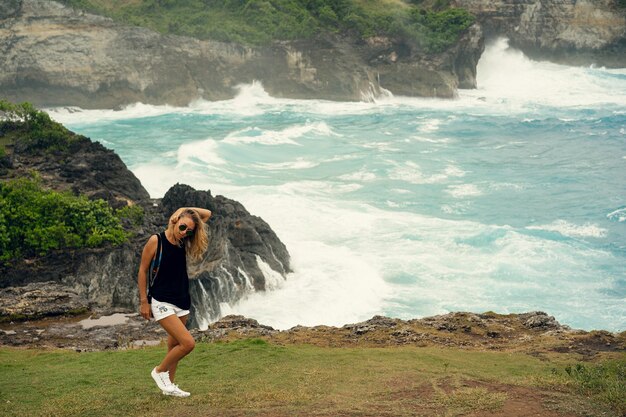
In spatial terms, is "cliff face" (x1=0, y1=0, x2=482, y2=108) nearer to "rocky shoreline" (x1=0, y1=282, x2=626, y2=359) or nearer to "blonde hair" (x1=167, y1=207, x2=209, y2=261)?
"rocky shoreline" (x1=0, y1=282, x2=626, y2=359)

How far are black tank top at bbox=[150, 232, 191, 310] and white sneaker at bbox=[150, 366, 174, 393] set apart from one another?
1.05 meters

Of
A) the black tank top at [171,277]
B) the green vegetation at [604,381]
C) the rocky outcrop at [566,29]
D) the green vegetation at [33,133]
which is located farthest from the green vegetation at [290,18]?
the black tank top at [171,277]

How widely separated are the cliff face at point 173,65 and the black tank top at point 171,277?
190ft

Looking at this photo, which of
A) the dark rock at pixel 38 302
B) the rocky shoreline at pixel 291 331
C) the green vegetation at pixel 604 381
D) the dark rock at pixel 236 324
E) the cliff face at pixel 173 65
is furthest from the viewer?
the cliff face at pixel 173 65

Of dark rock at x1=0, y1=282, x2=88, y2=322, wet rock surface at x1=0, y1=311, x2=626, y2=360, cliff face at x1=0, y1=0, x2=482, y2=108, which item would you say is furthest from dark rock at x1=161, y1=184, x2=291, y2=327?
cliff face at x1=0, y1=0, x2=482, y2=108

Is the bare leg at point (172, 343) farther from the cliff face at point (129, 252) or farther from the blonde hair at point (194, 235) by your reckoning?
the cliff face at point (129, 252)

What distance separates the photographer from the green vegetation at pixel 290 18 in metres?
70.3

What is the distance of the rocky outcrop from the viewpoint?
81.6 meters

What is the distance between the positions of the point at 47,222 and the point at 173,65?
47.5 m

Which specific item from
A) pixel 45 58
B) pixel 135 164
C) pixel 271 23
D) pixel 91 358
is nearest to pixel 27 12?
pixel 45 58

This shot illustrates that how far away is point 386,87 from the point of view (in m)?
70.0

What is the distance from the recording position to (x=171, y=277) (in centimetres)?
950

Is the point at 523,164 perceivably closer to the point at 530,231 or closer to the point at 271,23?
the point at 530,231

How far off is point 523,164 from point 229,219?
25292mm
